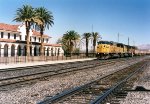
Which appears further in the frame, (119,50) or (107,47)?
(119,50)

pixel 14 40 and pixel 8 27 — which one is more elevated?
pixel 8 27

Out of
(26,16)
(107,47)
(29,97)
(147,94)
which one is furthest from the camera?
(26,16)

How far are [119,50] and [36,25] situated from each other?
804 inches

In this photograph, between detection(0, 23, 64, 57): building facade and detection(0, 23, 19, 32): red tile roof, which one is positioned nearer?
detection(0, 23, 64, 57): building facade

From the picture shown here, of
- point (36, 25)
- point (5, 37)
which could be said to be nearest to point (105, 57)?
point (36, 25)

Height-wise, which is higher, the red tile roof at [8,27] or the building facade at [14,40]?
the red tile roof at [8,27]

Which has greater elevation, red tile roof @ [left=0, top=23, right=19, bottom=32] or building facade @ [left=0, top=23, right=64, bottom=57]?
red tile roof @ [left=0, top=23, right=19, bottom=32]

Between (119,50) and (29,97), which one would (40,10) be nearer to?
(119,50)

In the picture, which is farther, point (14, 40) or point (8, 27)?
point (8, 27)

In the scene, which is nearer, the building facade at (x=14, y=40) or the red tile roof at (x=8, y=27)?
the building facade at (x=14, y=40)

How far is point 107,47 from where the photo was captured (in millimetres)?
69562

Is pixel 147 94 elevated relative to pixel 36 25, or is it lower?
lower

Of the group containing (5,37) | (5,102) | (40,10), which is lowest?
(5,102)

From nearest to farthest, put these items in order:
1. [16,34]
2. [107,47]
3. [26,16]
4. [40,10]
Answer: [107,47]
[26,16]
[40,10]
[16,34]
